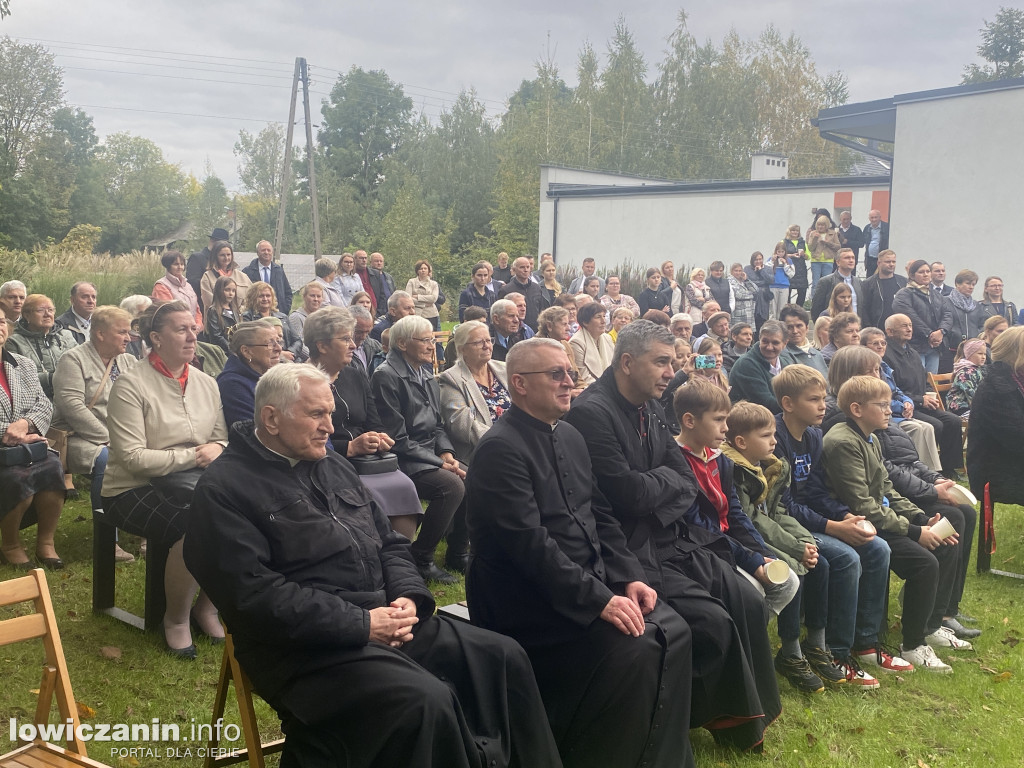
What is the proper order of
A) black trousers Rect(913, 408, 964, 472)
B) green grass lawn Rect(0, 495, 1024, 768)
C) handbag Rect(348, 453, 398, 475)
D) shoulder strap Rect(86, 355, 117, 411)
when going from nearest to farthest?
green grass lawn Rect(0, 495, 1024, 768), handbag Rect(348, 453, 398, 475), shoulder strap Rect(86, 355, 117, 411), black trousers Rect(913, 408, 964, 472)

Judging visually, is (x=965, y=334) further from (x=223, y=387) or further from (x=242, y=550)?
(x=242, y=550)

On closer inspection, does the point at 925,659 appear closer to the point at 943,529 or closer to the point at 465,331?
the point at 943,529

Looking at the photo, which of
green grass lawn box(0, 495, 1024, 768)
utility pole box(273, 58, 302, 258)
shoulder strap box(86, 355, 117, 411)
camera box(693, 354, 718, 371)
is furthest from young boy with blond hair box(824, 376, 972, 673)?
utility pole box(273, 58, 302, 258)

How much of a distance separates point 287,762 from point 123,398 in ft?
7.59

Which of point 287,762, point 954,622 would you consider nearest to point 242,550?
point 287,762

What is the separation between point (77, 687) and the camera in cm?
412

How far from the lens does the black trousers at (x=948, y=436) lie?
8398 millimetres

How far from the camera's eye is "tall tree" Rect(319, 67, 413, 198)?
174ft

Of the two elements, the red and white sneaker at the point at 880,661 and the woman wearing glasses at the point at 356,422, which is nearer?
the red and white sneaker at the point at 880,661

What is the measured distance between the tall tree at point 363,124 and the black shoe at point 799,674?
166 feet

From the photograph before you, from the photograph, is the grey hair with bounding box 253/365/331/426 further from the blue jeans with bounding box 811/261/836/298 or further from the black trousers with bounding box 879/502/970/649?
the blue jeans with bounding box 811/261/836/298

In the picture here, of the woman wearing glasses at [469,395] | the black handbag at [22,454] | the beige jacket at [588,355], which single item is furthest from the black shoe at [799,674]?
the black handbag at [22,454]

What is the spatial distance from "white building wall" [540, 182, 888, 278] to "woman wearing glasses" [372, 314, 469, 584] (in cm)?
1925

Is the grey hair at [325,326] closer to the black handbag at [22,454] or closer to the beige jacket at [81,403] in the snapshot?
the beige jacket at [81,403]
